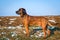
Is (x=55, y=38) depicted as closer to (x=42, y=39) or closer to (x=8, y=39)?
(x=42, y=39)

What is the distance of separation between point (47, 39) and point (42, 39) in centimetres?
35

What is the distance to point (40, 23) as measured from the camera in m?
11.6

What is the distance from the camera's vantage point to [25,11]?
12.0 m

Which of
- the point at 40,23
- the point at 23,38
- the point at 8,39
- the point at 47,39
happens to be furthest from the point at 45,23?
the point at 8,39

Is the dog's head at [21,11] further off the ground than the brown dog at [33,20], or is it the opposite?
the dog's head at [21,11]

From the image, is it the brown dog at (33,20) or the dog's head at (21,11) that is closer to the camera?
the brown dog at (33,20)

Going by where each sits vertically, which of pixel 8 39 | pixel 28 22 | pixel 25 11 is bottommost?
pixel 8 39

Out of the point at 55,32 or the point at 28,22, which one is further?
the point at 55,32

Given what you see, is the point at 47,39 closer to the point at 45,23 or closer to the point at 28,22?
the point at 45,23

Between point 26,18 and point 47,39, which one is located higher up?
point 26,18

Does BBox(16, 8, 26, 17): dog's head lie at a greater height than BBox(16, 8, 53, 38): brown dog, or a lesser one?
greater

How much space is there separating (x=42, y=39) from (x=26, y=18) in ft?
6.49

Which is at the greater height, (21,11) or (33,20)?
(21,11)

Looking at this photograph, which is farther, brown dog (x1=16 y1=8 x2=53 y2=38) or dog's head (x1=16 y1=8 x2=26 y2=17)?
dog's head (x1=16 y1=8 x2=26 y2=17)
